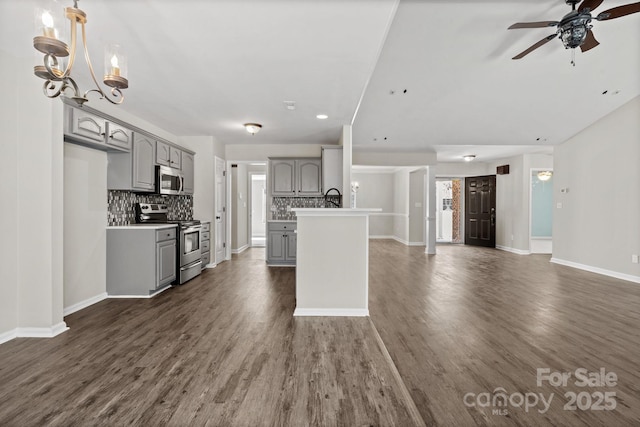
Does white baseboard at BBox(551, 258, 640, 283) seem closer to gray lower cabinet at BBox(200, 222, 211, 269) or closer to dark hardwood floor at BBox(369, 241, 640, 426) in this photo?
dark hardwood floor at BBox(369, 241, 640, 426)

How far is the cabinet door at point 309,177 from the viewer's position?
625cm

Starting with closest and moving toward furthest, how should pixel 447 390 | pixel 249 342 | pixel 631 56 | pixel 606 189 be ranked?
pixel 447 390 < pixel 249 342 < pixel 631 56 < pixel 606 189

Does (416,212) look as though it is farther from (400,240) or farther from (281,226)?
(281,226)

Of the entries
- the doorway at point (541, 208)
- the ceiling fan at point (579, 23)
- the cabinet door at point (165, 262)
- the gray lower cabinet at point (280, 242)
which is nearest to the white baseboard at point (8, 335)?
the cabinet door at point (165, 262)

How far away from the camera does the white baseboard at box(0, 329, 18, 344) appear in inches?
103

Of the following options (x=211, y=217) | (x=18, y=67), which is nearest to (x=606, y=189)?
(x=211, y=217)

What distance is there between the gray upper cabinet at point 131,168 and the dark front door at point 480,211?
29.1 ft

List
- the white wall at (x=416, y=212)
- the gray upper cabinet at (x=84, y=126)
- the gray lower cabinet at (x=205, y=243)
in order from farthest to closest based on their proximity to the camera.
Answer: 1. the white wall at (x=416, y=212)
2. the gray lower cabinet at (x=205, y=243)
3. the gray upper cabinet at (x=84, y=126)

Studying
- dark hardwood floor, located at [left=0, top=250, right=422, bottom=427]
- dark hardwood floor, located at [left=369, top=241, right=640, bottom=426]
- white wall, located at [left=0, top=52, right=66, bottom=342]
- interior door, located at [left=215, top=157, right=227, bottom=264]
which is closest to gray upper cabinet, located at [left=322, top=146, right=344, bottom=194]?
dark hardwood floor, located at [left=369, top=241, right=640, bottom=426]

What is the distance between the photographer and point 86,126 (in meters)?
3.23

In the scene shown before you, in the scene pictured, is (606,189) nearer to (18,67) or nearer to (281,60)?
(281,60)

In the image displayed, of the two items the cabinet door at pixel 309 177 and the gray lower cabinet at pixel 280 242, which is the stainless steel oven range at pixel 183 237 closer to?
the gray lower cabinet at pixel 280 242

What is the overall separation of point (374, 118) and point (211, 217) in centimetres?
360

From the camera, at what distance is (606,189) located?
5.44m
